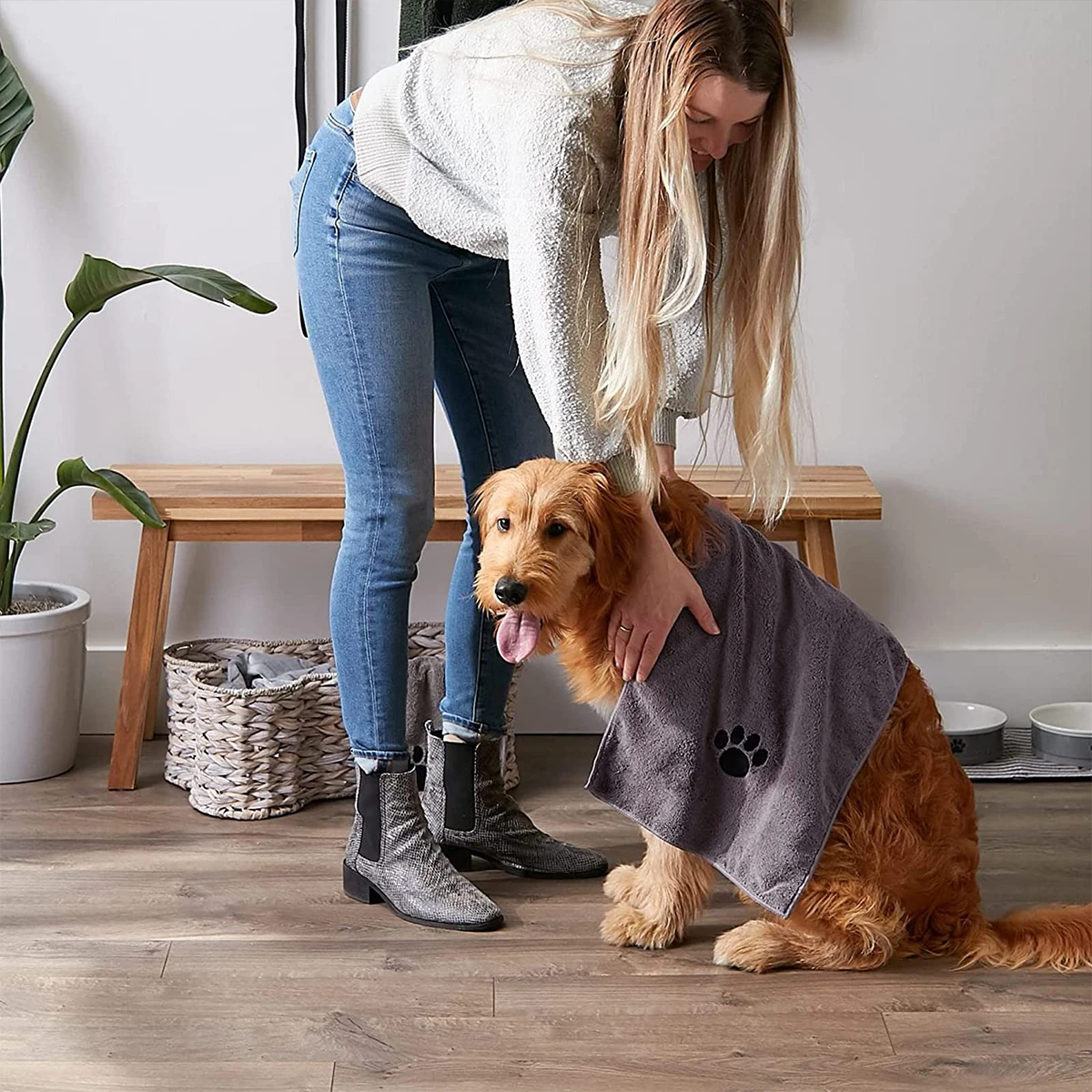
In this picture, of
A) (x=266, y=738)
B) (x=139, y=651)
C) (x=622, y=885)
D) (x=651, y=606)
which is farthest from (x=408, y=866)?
(x=139, y=651)

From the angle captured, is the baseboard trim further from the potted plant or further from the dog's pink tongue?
the dog's pink tongue

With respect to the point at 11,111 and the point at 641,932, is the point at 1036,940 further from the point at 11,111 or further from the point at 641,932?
the point at 11,111

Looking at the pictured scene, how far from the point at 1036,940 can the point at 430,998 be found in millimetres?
785

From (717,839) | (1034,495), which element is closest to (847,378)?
(1034,495)

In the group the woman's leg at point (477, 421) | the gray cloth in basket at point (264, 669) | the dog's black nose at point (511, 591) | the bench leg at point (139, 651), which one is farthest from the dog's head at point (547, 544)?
the bench leg at point (139, 651)

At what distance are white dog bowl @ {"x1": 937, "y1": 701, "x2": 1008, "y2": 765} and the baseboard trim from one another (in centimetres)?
12

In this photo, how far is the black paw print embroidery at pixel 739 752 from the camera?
174 cm

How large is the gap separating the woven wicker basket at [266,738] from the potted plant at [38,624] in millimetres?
192

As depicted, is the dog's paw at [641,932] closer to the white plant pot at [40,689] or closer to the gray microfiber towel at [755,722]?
the gray microfiber towel at [755,722]

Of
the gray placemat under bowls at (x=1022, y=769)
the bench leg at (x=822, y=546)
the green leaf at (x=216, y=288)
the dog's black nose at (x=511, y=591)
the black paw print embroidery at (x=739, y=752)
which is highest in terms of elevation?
the green leaf at (x=216, y=288)

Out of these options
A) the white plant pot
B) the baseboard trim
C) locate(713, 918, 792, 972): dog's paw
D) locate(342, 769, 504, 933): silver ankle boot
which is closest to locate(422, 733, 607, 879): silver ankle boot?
locate(342, 769, 504, 933): silver ankle boot

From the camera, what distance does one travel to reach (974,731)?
2.60 metres

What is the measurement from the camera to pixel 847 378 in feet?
9.06

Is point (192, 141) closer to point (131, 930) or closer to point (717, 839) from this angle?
point (131, 930)
